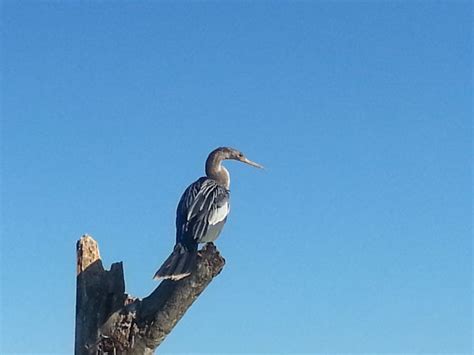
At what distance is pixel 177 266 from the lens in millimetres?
10367

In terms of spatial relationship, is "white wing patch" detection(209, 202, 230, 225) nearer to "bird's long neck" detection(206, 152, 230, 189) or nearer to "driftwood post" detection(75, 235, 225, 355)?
"bird's long neck" detection(206, 152, 230, 189)

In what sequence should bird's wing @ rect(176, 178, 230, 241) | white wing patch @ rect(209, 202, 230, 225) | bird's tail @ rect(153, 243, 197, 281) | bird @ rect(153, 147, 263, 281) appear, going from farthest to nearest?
white wing patch @ rect(209, 202, 230, 225)
bird's wing @ rect(176, 178, 230, 241)
bird @ rect(153, 147, 263, 281)
bird's tail @ rect(153, 243, 197, 281)

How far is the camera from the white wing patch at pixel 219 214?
1284 cm

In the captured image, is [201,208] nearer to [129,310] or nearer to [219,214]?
[219,214]

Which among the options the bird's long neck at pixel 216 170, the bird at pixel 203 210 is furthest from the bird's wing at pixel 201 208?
the bird's long neck at pixel 216 170

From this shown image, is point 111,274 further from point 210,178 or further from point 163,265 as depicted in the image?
point 210,178

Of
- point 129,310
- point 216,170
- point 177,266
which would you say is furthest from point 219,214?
point 129,310

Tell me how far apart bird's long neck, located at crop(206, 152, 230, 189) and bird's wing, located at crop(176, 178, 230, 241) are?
1.57ft

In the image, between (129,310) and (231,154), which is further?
(231,154)

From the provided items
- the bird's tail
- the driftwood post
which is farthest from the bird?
the driftwood post

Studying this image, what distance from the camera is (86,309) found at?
9.79 m

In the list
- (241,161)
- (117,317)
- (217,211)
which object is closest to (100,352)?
(117,317)

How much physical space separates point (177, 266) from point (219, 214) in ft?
9.11

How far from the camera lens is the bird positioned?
465 inches
